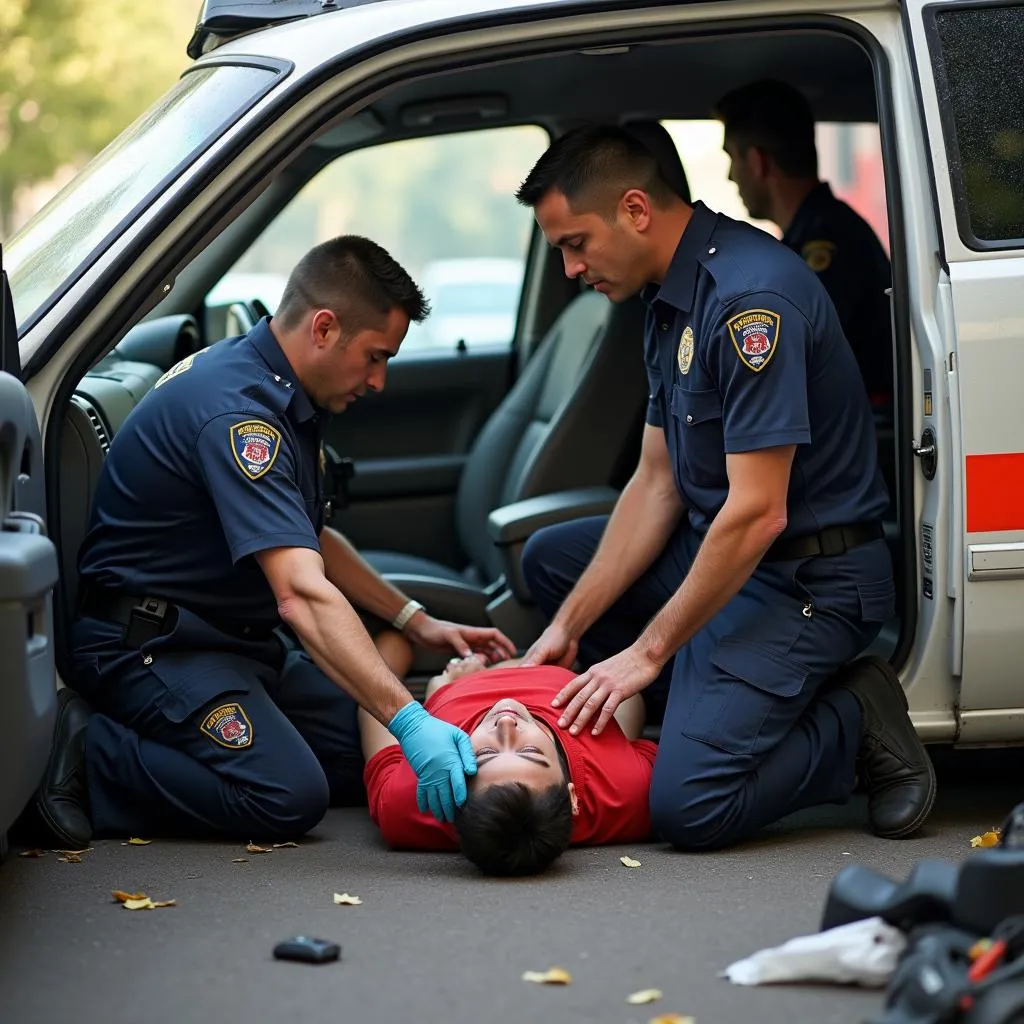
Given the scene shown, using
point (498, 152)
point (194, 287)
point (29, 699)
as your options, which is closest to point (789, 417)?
point (29, 699)

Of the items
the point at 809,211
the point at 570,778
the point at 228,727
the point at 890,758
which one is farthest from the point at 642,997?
the point at 809,211

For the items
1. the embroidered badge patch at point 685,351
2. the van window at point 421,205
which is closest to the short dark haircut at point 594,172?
the embroidered badge patch at point 685,351

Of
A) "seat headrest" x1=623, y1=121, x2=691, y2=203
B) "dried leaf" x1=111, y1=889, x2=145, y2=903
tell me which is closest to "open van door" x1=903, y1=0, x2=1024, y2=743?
"seat headrest" x1=623, y1=121, x2=691, y2=203

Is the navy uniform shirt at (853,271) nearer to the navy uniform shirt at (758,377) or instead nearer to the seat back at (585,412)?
the seat back at (585,412)

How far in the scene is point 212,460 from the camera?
3648mm

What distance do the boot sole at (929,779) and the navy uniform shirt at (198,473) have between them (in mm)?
1344

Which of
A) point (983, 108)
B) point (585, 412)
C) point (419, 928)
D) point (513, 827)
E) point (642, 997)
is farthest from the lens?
point (585, 412)

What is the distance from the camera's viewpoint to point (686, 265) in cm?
382

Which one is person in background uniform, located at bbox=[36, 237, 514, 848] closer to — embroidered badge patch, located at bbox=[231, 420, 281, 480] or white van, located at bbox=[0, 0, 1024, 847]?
embroidered badge patch, located at bbox=[231, 420, 281, 480]

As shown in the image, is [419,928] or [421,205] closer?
[419,928]

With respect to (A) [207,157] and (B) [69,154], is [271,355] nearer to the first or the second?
(A) [207,157]

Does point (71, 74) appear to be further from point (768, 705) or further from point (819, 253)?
point (768, 705)

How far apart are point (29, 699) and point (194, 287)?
7.68 ft

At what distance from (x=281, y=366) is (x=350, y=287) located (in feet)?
0.80
